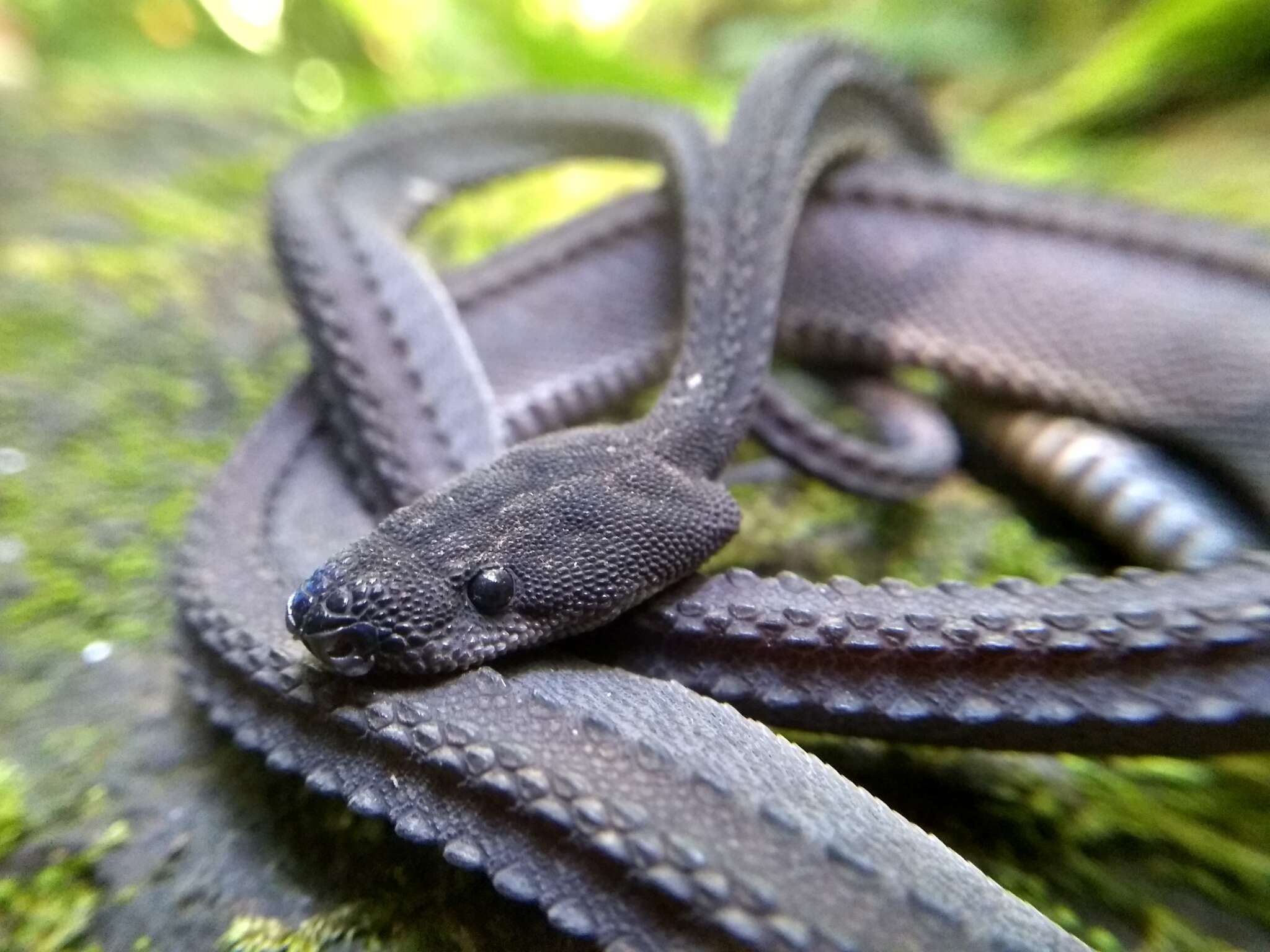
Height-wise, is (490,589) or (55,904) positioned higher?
(490,589)

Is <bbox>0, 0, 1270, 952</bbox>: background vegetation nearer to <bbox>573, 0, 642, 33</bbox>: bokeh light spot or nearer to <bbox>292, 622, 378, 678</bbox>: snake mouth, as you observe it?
<bbox>292, 622, 378, 678</bbox>: snake mouth

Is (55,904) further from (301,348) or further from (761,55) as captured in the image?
Answer: (761,55)

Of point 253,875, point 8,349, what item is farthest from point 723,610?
point 8,349

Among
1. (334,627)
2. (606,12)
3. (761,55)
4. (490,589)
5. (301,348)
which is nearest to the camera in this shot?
(334,627)

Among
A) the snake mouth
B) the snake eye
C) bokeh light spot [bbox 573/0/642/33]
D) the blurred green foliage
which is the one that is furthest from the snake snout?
bokeh light spot [bbox 573/0/642/33]

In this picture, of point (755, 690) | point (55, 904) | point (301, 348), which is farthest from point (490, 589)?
point (301, 348)
